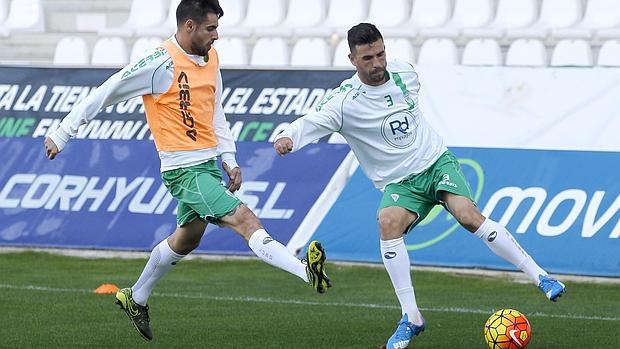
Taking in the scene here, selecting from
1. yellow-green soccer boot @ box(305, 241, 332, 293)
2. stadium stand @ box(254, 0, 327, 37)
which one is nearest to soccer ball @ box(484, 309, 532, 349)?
yellow-green soccer boot @ box(305, 241, 332, 293)

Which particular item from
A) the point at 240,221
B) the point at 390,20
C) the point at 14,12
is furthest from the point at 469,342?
the point at 14,12

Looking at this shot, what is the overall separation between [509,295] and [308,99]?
3.44 m

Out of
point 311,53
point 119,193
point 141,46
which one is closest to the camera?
point 119,193

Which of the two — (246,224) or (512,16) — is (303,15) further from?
(246,224)

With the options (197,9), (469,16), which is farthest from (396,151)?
(469,16)

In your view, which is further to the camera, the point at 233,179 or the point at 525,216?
the point at 525,216

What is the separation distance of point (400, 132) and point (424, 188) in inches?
15.9

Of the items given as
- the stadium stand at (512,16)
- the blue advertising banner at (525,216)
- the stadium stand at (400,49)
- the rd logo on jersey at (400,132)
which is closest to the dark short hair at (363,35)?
the rd logo on jersey at (400,132)

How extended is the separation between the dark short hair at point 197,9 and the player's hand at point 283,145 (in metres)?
0.93

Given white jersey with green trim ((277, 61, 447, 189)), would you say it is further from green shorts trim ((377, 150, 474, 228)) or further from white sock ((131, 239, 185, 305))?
white sock ((131, 239, 185, 305))

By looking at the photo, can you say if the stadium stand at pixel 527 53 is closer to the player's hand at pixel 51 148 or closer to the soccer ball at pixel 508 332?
the soccer ball at pixel 508 332

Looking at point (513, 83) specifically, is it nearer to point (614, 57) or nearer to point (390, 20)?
point (614, 57)

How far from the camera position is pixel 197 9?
9.38 m

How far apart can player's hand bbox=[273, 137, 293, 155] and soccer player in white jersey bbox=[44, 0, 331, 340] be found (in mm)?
447
